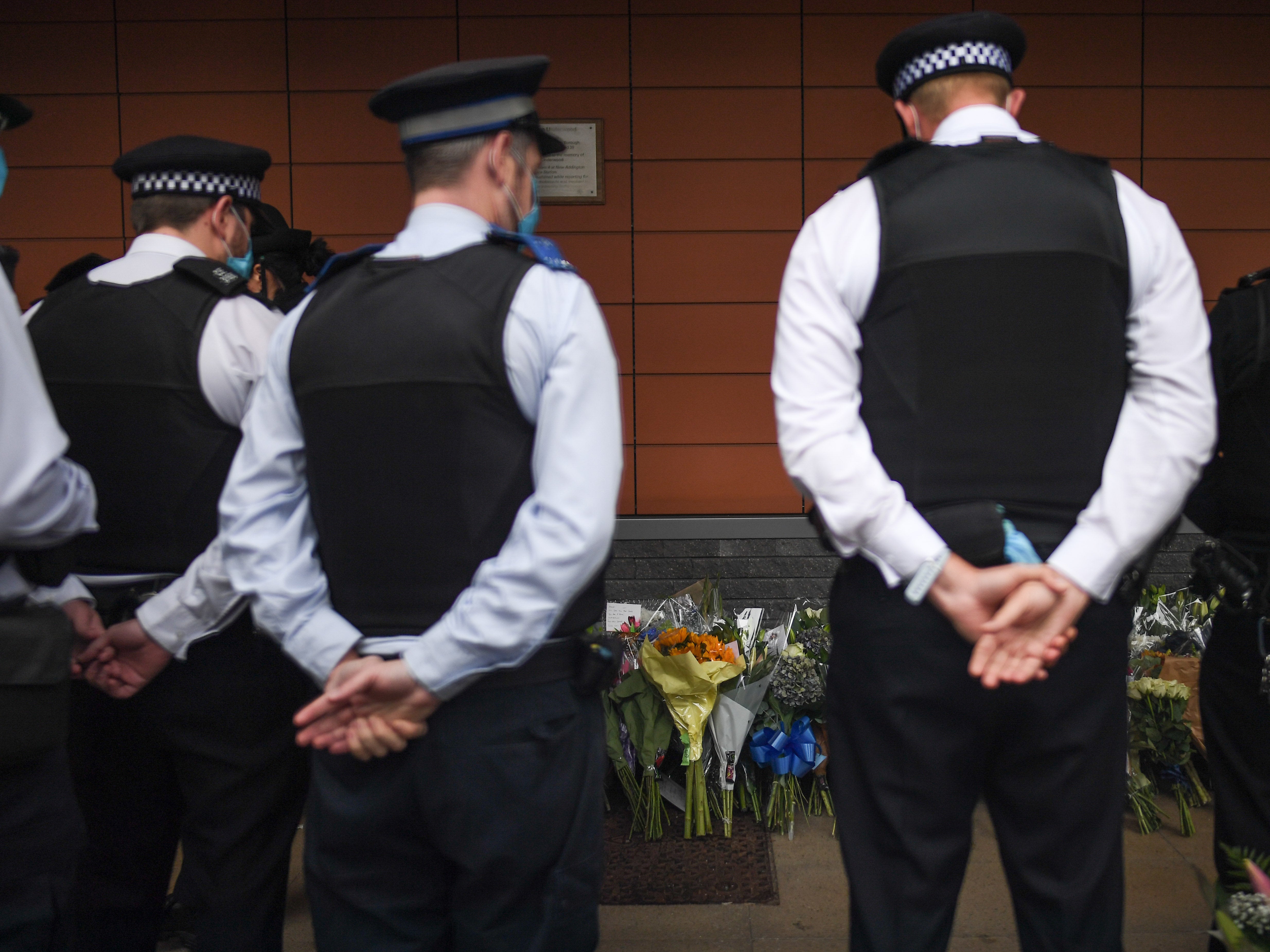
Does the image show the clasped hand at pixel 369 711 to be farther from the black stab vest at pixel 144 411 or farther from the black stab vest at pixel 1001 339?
the black stab vest at pixel 1001 339

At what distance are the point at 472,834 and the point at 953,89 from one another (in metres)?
1.35

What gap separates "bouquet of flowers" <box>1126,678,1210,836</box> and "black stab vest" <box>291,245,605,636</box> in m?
2.24

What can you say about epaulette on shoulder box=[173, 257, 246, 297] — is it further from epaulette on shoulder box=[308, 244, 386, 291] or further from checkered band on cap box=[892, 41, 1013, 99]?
checkered band on cap box=[892, 41, 1013, 99]

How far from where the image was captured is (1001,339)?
1543 mm

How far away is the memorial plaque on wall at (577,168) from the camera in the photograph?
5062 mm

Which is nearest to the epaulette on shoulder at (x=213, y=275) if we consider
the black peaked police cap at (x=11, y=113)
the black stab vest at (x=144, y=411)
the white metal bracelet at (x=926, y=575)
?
the black stab vest at (x=144, y=411)

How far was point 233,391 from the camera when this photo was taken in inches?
75.5

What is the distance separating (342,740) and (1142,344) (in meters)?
1.32

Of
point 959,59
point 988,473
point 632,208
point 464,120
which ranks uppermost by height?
point 632,208

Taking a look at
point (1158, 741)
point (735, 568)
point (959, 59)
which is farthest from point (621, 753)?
point (735, 568)

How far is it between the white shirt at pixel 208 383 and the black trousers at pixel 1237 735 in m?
1.89

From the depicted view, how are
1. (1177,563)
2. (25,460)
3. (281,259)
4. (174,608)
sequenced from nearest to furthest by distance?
1. (25,460)
2. (174,608)
3. (281,259)
4. (1177,563)

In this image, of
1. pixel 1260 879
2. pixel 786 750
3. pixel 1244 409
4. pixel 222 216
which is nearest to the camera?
pixel 1260 879

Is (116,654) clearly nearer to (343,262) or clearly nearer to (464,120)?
(343,262)
